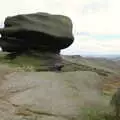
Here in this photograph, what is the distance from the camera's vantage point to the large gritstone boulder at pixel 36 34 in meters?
19.1

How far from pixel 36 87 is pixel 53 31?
725 cm

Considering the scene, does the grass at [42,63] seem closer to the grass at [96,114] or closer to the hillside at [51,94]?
the hillside at [51,94]

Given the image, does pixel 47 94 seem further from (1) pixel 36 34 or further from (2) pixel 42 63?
(1) pixel 36 34

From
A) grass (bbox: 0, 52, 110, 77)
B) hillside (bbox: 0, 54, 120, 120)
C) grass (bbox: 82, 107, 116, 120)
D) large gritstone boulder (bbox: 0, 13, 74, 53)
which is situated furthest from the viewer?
large gritstone boulder (bbox: 0, 13, 74, 53)

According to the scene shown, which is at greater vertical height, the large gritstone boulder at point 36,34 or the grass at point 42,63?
the large gritstone boulder at point 36,34

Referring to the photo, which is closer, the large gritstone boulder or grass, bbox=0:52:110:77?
grass, bbox=0:52:110:77

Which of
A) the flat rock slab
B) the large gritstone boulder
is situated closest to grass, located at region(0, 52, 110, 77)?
the large gritstone boulder

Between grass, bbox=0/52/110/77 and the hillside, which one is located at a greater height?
the hillside

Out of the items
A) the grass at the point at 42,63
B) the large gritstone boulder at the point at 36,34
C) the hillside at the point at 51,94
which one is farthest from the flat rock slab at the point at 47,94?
the large gritstone boulder at the point at 36,34

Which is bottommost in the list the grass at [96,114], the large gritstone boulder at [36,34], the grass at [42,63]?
the grass at [42,63]

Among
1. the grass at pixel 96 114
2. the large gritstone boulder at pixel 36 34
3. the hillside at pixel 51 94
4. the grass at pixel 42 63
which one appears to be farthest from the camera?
the large gritstone boulder at pixel 36 34

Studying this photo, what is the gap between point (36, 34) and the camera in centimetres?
1908

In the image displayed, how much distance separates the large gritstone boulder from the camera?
1912cm

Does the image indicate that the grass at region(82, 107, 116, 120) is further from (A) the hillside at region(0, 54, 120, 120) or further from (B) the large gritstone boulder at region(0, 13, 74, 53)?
(B) the large gritstone boulder at region(0, 13, 74, 53)
